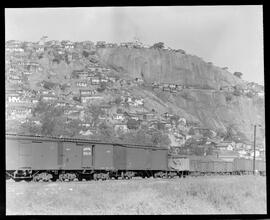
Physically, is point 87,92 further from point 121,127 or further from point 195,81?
point 195,81

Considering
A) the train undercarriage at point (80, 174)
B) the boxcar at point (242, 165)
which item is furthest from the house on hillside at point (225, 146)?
the train undercarriage at point (80, 174)

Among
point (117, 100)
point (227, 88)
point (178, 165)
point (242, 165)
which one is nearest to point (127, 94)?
point (117, 100)

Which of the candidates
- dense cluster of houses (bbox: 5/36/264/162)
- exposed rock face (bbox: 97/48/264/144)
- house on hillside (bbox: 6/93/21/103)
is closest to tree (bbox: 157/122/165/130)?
dense cluster of houses (bbox: 5/36/264/162)

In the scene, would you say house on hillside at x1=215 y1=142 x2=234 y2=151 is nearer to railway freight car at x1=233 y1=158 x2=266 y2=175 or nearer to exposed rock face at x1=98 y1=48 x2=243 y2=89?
railway freight car at x1=233 y1=158 x2=266 y2=175

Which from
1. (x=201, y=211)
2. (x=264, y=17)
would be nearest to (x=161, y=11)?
(x=264, y=17)

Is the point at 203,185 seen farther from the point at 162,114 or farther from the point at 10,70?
the point at 10,70

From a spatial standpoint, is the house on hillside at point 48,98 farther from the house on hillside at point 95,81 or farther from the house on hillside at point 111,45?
the house on hillside at point 111,45
